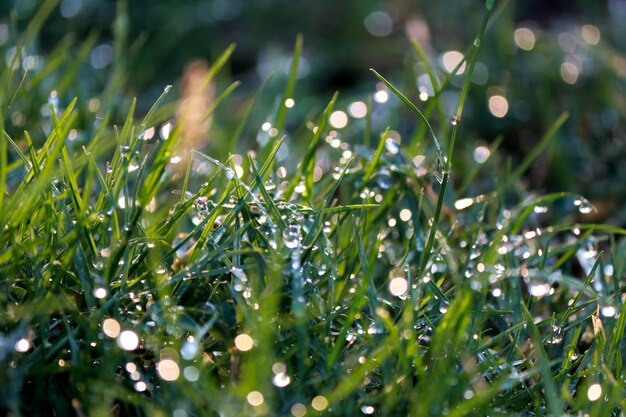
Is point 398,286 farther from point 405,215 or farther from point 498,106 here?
point 498,106

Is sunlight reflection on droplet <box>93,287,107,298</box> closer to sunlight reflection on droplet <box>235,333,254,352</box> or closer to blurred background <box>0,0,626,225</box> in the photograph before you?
sunlight reflection on droplet <box>235,333,254,352</box>

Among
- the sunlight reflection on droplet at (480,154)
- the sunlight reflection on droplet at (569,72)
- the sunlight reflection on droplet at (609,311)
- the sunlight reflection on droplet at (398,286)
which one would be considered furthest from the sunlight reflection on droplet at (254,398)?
the sunlight reflection on droplet at (569,72)

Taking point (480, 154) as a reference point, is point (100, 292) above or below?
above

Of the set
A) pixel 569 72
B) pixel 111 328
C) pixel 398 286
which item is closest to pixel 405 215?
pixel 398 286

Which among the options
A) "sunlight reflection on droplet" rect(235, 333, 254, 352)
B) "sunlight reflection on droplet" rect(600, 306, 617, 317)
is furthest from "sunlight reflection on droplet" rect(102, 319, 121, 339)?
"sunlight reflection on droplet" rect(600, 306, 617, 317)

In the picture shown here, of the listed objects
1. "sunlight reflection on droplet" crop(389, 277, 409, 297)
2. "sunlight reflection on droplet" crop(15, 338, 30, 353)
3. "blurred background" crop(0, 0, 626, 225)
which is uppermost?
"sunlight reflection on droplet" crop(15, 338, 30, 353)

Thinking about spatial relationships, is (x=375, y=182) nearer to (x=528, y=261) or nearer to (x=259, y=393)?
(x=528, y=261)

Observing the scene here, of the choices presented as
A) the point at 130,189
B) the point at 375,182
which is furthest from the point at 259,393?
the point at 130,189
